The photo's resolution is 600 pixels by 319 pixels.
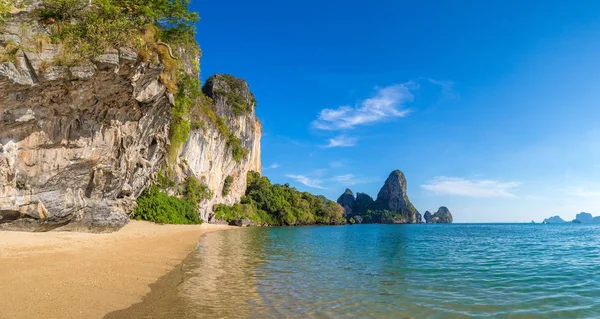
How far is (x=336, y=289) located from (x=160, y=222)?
27830mm

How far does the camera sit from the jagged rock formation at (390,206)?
547 feet

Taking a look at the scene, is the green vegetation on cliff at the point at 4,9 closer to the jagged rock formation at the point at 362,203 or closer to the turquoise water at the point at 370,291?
the turquoise water at the point at 370,291

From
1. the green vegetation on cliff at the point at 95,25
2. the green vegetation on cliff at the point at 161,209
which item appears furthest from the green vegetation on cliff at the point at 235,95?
the green vegetation on cliff at the point at 95,25

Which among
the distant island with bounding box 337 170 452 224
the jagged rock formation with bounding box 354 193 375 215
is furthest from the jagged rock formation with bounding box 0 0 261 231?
the jagged rock formation with bounding box 354 193 375 215

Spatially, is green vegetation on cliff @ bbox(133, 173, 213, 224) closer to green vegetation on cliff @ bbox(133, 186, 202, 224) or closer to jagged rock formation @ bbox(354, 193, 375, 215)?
green vegetation on cliff @ bbox(133, 186, 202, 224)

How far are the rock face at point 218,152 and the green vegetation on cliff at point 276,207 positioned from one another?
274cm

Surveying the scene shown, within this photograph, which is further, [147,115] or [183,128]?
[183,128]

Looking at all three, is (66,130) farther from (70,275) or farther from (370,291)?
(370,291)

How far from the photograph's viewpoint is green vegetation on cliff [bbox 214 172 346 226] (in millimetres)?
66250

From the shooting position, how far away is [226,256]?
15.3 metres

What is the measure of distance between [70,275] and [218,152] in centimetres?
4808

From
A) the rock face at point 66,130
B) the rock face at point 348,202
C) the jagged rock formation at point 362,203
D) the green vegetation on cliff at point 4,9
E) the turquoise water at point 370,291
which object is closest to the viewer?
the turquoise water at point 370,291

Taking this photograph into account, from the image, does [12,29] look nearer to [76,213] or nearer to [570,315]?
[76,213]

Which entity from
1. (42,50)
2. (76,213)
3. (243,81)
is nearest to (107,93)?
(42,50)
